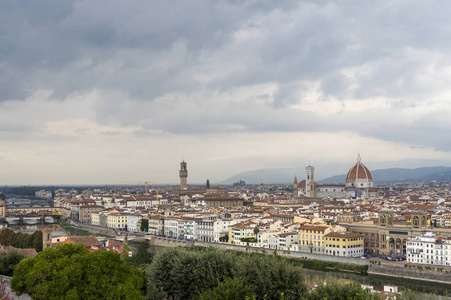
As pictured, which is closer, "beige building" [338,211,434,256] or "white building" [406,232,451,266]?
"white building" [406,232,451,266]

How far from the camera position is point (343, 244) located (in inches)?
1580

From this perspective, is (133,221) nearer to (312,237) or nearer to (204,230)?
(204,230)

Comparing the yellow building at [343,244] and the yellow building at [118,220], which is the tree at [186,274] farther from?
the yellow building at [118,220]

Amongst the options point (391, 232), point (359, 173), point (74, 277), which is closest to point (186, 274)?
point (74, 277)

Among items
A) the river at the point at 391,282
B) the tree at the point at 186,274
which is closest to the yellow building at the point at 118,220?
the river at the point at 391,282

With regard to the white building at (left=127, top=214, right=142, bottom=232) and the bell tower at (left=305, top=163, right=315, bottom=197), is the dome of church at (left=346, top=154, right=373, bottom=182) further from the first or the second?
the white building at (left=127, top=214, right=142, bottom=232)

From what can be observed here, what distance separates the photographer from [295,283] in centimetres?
1953

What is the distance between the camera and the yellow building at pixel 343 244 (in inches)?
1578

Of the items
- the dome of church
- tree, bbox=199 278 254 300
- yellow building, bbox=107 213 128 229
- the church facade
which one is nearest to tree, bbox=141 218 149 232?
yellow building, bbox=107 213 128 229

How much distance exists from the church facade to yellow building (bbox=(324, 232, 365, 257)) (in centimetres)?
6095

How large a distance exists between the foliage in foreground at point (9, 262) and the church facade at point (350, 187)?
7993cm

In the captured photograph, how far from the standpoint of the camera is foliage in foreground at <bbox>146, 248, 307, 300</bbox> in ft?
63.5

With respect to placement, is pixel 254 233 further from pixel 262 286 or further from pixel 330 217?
pixel 262 286

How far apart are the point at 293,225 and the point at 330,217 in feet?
33.6
